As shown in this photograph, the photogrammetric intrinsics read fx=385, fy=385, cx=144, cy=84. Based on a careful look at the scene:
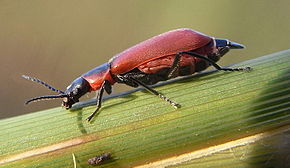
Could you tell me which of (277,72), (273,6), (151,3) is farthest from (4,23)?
(277,72)

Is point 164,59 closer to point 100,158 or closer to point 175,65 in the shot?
point 175,65

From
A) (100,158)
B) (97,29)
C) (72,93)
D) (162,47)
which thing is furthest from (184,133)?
(97,29)

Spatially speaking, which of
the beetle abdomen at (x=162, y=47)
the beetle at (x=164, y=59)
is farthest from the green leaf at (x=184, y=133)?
the beetle abdomen at (x=162, y=47)

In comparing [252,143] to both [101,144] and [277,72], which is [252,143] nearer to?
[277,72]

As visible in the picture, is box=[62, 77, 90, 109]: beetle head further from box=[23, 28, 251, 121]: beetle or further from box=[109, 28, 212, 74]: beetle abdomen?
box=[109, 28, 212, 74]: beetle abdomen

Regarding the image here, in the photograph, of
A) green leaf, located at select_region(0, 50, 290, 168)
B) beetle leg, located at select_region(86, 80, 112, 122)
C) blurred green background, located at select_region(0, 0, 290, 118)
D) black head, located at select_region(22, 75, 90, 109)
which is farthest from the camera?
blurred green background, located at select_region(0, 0, 290, 118)

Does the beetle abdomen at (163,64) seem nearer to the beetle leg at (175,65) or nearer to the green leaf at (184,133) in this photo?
the beetle leg at (175,65)

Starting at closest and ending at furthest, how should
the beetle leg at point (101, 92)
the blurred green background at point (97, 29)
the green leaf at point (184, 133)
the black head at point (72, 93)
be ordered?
the green leaf at point (184, 133)
the beetle leg at point (101, 92)
the black head at point (72, 93)
the blurred green background at point (97, 29)

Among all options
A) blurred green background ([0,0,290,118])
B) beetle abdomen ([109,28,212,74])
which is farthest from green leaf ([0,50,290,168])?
blurred green background ([0,0,290,118])
